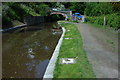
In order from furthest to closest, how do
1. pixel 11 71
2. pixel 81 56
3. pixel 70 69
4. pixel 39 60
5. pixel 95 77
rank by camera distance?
pixel 39 60 → pixel 81 56 → pixel 11 71 → pixel 70 69 → pixel 95 77

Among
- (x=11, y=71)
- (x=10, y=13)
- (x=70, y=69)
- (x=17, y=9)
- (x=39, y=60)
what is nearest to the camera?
(x=70, y=69)

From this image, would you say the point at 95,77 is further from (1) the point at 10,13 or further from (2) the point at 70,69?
(1) the point at 10,13

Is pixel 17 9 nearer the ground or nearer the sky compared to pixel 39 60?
nearer the sky

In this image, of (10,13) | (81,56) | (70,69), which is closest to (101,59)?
(81,56)

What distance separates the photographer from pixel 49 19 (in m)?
63.6

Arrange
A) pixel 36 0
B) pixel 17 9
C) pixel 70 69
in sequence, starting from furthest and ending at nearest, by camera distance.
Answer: pixel 36 0, pixel 17 9, pixel 70 69

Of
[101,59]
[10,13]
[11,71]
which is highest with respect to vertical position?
[10,13]

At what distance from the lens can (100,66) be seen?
7000 mm

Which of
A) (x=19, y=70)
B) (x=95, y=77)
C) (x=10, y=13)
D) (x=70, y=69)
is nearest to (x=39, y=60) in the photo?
(x=19, y=70)

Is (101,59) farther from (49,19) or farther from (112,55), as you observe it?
(49,19)


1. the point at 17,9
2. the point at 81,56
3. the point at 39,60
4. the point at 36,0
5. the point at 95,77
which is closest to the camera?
the point at 95,77

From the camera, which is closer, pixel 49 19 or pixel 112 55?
pixel 112 55

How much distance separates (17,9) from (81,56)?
103ft

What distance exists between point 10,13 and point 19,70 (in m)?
25.4
